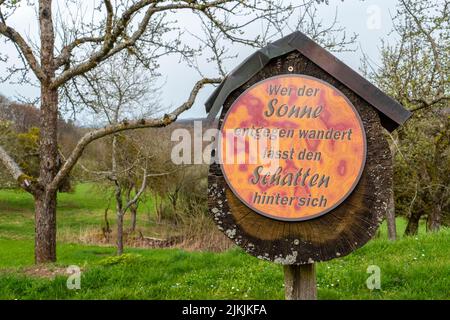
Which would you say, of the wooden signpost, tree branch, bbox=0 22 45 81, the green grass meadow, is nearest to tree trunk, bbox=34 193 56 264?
the green grass meadow

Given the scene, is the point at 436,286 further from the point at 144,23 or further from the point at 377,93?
the point at 144,23

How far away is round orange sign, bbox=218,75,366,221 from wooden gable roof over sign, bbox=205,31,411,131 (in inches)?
6.2

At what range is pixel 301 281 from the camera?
3436 mm

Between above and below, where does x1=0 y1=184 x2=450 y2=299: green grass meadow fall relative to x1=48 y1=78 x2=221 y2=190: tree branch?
below

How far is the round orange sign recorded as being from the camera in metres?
3.17

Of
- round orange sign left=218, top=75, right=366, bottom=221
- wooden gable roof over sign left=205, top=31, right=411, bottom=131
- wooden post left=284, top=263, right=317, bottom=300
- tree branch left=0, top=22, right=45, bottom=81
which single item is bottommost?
wooden post left=284, top=263, right=317, bottom=300

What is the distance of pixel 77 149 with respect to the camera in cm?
840

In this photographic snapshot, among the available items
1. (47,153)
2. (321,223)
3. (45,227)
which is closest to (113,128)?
(47,153)

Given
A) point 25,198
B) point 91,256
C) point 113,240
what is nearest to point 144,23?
point 91,256

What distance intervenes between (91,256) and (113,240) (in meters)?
5.50

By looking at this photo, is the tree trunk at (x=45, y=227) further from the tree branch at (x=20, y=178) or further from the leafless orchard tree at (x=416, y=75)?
the leafless orchard tree at (x=416, y=75)

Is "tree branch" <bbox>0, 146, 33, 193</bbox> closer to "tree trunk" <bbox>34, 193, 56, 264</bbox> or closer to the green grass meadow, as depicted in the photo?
"tree trunk" <bbox>34, 193, 56, 264</bbox>

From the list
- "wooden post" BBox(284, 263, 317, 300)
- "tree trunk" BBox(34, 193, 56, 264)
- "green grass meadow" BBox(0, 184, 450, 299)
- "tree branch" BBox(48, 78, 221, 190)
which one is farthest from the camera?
"tree trunk" BBox(34, 193, 56, 264)
